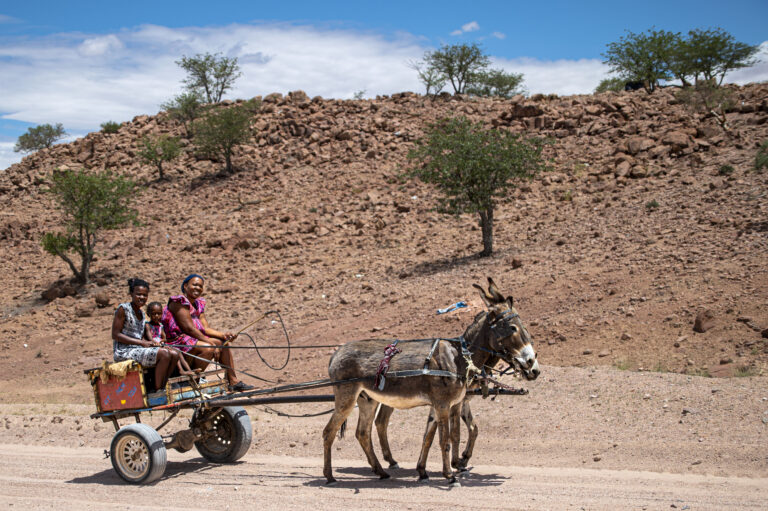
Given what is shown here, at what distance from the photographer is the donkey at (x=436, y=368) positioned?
23.5 feet

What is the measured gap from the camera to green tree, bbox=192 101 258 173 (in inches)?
1404

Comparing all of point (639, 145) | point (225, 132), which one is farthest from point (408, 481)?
point (225, 132)

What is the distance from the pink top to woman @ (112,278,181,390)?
12.0 inches

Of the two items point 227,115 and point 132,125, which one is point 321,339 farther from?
point 132,125

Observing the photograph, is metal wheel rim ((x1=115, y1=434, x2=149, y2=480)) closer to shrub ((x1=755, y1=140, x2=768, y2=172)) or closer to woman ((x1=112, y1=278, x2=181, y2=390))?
woman ((x1=112, y1=278, x2=181, y2=390))

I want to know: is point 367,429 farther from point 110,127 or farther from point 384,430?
point 110,127

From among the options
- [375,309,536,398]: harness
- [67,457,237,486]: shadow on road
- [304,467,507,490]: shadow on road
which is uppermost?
[375,309,536,398]: harness

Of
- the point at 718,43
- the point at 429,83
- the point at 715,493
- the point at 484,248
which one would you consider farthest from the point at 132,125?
the point at 715,493

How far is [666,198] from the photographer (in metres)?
21.2

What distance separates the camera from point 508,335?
283 inches

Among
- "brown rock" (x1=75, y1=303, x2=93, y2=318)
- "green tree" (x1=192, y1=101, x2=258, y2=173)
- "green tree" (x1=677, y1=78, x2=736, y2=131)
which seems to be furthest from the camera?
"green tree" (x1=192, y1=101, x2=258, y2=173)

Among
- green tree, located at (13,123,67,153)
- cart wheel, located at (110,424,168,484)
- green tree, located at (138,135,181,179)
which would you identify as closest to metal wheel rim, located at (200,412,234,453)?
cart wheel, located at (110,424,168,484)

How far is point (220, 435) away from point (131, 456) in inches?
56.1

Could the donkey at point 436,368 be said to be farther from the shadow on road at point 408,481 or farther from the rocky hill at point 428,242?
the rocky hill at point 428,242
